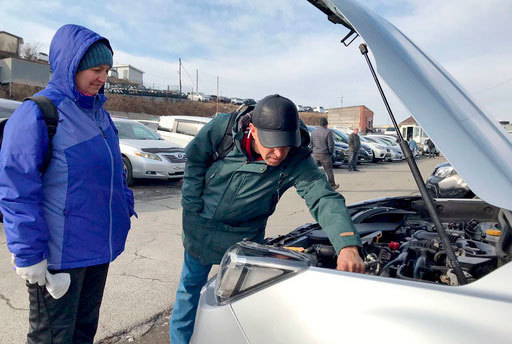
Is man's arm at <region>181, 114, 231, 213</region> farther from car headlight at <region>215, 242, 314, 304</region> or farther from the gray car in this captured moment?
car headlight at <region>215, 242, 314, 304</region>

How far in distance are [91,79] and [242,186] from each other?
931 mm

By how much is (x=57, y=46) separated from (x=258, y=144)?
3.48 ft

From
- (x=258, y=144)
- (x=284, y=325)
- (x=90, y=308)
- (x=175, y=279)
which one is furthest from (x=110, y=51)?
(x=175, y=279)

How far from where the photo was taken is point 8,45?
43781mm

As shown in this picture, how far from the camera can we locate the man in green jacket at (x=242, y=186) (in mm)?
1856

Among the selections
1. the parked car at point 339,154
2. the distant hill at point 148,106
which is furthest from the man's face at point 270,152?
the distant hill at point 148,106

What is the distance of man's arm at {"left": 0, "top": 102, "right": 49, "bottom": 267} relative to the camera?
1473 millimetres

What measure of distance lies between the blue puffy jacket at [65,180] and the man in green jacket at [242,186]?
44 cm

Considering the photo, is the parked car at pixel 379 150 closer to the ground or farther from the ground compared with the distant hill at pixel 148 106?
closer to the ground

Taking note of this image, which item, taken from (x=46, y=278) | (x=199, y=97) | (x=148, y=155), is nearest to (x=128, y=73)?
(x=199, y=97)

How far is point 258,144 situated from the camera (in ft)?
6.31

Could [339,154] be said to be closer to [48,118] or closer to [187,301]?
[187,301]

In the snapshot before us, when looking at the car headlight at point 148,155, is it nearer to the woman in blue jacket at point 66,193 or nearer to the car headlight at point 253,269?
the woman in blue jacket at point 66,193

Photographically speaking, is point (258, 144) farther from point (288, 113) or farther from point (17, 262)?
point (17, 262)
